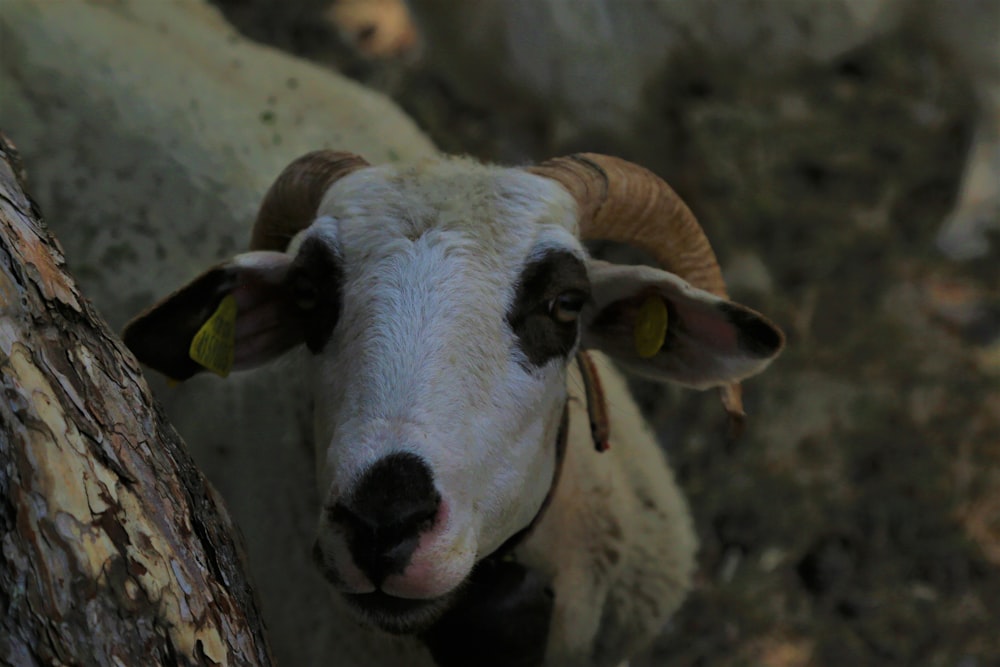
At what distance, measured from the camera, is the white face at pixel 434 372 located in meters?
2.19

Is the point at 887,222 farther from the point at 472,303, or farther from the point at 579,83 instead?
the point at 472,303

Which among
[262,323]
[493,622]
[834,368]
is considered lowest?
[834,368]

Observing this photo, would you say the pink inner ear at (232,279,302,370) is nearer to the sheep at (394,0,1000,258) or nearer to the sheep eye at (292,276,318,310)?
the sheep eye at (292,276,318,310)

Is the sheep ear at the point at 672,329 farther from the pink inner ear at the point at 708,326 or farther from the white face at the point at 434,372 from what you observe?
the white face at the point at 434,372

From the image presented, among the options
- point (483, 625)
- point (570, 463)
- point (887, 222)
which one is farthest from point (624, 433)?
point (887, 222)

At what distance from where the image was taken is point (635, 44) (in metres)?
6.64

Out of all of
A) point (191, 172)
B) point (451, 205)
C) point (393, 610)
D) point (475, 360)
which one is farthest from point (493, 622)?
point (191, 172)

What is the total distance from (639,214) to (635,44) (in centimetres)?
397

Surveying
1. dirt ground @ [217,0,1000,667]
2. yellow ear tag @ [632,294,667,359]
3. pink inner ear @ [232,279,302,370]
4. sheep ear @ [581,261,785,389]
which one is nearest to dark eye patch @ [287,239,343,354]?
pink inner ear @ [232,279,302,370]

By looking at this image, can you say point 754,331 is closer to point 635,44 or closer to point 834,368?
point 834,368

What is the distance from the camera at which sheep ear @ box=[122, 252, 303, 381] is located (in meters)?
2.83

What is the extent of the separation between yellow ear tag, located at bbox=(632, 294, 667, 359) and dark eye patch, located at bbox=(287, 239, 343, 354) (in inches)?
36.3

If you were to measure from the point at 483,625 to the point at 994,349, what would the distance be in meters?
4.74

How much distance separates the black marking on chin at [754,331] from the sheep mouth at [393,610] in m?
1.12
